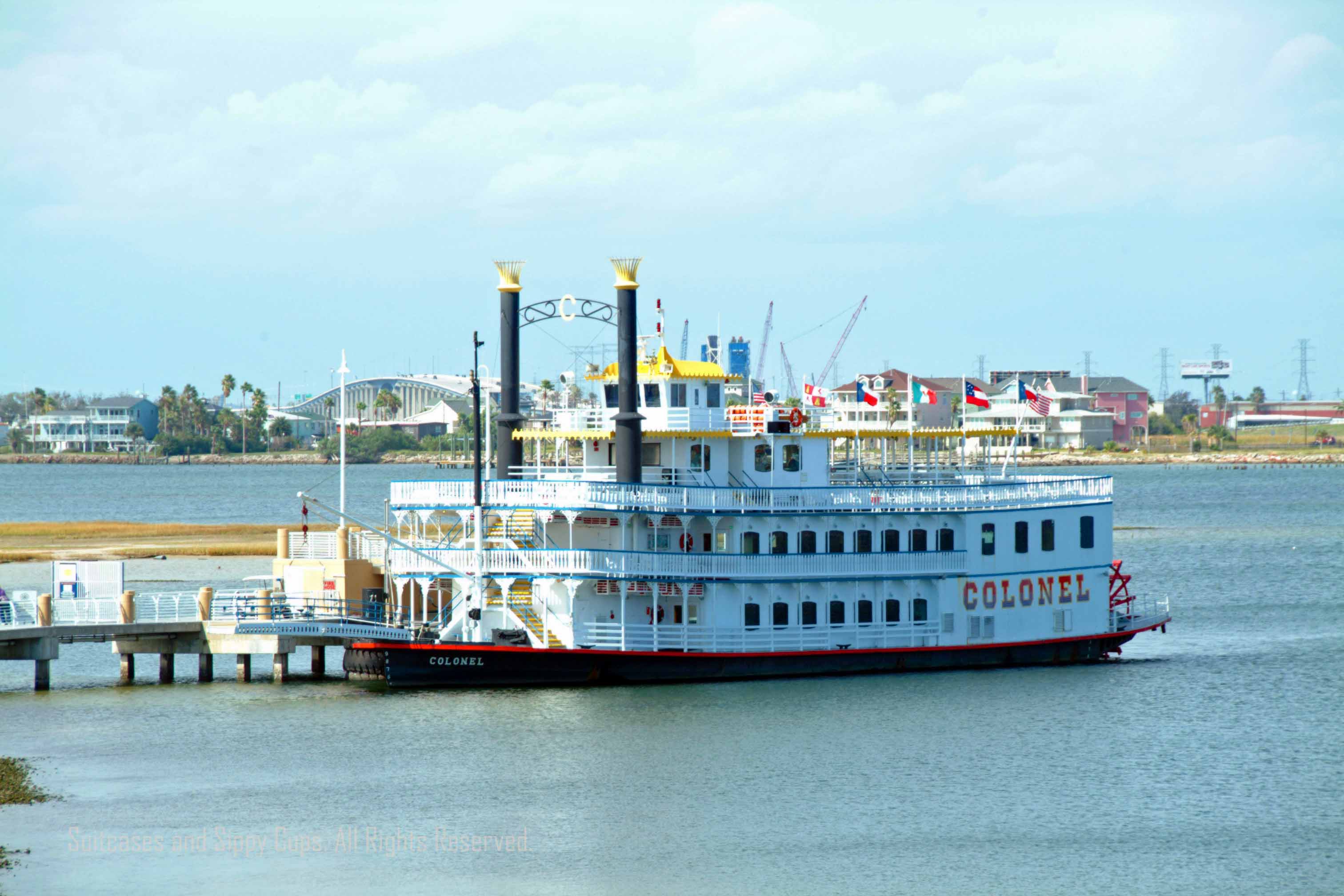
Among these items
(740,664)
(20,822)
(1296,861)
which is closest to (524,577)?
(740,664)

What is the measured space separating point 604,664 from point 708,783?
9.10 meters

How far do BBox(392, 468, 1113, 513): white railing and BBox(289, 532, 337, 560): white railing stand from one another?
128 inches

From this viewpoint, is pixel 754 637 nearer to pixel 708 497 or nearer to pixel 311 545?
pixel 708 497

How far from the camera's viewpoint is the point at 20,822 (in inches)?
1336

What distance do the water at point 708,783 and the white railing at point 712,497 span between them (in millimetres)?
4919

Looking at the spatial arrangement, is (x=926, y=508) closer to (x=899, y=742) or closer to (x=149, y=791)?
(x=899, y=742)

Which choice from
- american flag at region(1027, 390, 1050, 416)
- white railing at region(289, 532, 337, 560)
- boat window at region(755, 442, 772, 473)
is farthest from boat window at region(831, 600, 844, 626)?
white railing at region(289, 532, 337, 560)

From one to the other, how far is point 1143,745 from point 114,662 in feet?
108

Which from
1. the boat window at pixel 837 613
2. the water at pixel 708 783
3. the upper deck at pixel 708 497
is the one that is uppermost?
the upper deck at pixel 708 497

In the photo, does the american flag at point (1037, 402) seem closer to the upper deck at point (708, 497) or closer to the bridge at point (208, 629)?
the upper deck at point (708, 497)

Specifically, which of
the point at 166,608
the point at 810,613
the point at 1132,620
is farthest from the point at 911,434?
the point at 166,608

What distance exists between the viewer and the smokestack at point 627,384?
47.8 m

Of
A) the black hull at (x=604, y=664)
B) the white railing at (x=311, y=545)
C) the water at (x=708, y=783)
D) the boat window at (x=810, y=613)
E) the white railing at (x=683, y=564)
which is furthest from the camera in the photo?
the white railing at (x=311, y=545)

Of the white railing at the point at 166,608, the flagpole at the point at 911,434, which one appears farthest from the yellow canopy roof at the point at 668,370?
the white railing at the point at 166,608
